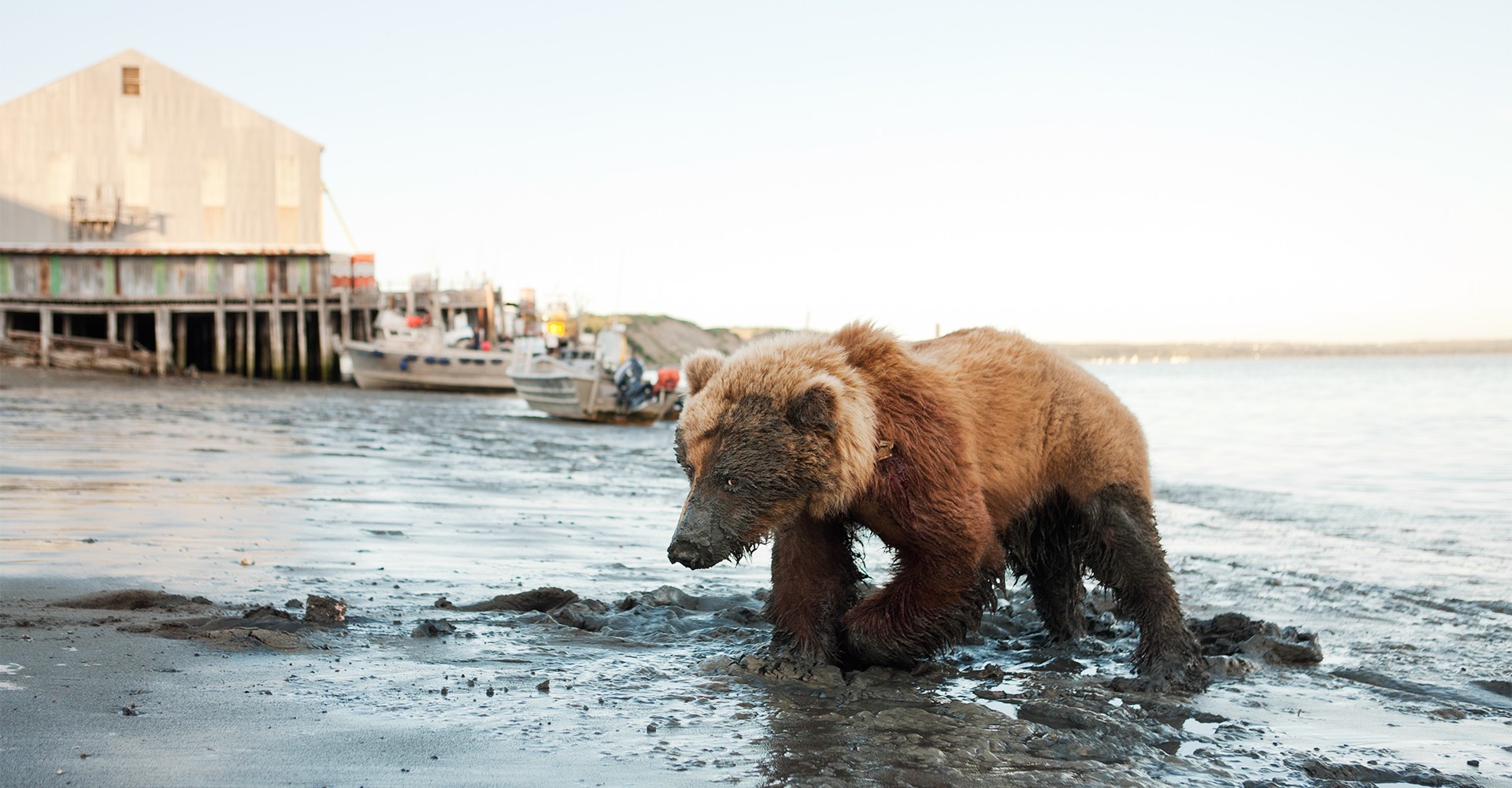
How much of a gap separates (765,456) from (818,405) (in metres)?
0.29

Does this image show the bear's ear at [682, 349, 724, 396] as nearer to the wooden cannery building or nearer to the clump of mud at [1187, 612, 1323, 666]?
the clump of mud at [1187, 612, 1323, 666]

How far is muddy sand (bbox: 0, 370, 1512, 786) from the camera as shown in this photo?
3607 millimetres

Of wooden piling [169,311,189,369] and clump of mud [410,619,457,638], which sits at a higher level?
wooden piling [169,311,189,369]

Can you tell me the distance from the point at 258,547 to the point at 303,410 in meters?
20.3

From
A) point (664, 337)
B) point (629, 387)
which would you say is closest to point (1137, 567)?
point (629, 387)

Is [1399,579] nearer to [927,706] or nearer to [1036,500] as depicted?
[1036,500]

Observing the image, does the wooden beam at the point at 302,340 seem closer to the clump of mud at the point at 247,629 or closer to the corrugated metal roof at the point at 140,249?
the corrugated metal roof at the point at 140,249

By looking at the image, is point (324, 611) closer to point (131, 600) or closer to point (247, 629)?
point (247, 629)

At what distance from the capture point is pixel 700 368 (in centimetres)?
498

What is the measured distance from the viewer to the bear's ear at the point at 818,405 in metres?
4.46

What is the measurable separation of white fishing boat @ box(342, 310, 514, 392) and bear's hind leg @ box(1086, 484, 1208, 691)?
41.3 m

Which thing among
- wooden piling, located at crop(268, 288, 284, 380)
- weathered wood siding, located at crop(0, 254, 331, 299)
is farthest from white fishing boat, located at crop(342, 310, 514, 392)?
weathered wood siding, located at crop(0, 254, 331, 299)

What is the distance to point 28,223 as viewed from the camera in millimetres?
45344

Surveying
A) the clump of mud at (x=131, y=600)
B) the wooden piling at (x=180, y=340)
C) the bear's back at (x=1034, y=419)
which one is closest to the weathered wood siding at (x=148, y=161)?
the wooden piling at (x=180, y=340)
